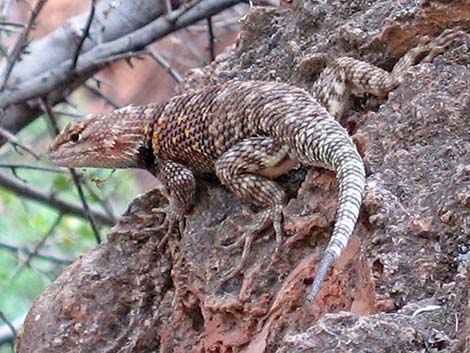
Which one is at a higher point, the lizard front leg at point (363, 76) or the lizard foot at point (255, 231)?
the lizard front leg at point (363, 76)

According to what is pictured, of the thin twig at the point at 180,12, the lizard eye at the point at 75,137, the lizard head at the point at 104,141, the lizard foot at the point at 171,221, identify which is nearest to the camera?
the lizard foot at the point at 171,221

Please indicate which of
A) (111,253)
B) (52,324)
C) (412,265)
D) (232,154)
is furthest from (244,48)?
(412,265)

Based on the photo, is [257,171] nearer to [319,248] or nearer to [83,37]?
[319,248]

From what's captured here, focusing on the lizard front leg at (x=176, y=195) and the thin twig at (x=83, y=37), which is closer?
the lizard front leg at (x=176, y=195)

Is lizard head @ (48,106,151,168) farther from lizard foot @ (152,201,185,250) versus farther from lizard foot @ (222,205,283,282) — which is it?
lizard foot @ (222,205,283,282)

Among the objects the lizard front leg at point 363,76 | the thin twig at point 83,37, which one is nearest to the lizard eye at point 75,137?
the thin twig at point 83,37

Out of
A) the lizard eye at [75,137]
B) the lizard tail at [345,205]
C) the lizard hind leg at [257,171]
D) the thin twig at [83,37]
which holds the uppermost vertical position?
the thin twig at [83,37]

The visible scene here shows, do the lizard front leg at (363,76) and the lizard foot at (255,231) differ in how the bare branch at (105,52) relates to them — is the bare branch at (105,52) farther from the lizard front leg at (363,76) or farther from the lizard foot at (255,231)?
the lizard foot at (255,231)

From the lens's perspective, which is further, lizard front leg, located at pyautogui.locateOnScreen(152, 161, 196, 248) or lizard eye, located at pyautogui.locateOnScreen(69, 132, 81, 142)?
lizard eye, located at pyautogui.locateOnScreen(69, 132, 81, 142)

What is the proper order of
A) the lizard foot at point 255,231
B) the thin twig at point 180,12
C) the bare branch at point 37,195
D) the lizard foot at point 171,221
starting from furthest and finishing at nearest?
the bare branch at point 37,195 < the thin twig at point 180,12 < the lizard foot at point 171,221 < the lizard foot at point 255,231

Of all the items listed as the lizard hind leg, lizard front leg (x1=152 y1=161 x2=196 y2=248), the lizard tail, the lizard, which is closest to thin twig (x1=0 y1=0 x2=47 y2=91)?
the lizard
